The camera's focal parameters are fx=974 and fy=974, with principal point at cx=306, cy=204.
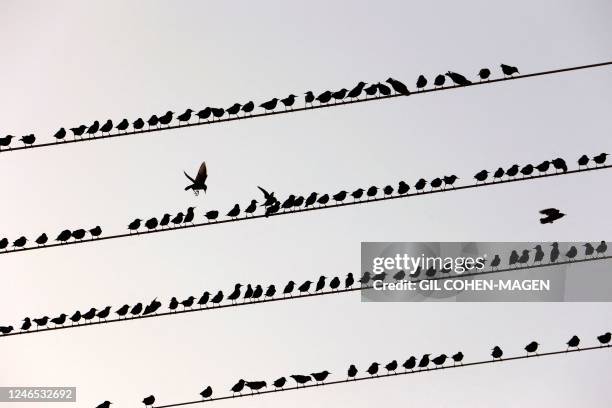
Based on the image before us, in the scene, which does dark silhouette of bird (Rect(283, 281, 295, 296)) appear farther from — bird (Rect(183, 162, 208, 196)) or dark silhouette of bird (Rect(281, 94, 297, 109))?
dark silhouette of bird (Rect(281, 94, 297, 109))

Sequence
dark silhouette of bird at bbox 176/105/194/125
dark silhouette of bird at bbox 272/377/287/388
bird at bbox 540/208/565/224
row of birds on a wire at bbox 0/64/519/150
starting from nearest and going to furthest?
row of birds on a wire at bbox 0/64/519/150 → dark silhouette of bird at bbox 176/105/194/125 → dark silhouette of bird at bbox 272/377/287/388 → bird at bbox 540/208/565/224

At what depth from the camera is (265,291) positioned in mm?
8133

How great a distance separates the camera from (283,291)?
8141 mm

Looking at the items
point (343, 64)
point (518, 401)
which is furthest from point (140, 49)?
point (518, 401)

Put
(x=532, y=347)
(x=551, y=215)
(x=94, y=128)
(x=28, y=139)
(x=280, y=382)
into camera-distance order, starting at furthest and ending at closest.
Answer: (x=551, y=215) < (x=532, y=347) < (x=280, y=382) < (x=28, y=139) < (x=94, y=128)

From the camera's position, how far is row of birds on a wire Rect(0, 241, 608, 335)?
782 centimetres

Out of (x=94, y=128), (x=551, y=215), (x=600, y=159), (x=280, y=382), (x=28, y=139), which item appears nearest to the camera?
(x=94, y=128)

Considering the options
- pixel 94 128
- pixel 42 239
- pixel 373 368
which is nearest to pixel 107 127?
pixel 94 128

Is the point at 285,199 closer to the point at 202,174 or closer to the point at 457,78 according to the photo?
A: the point at 202,174

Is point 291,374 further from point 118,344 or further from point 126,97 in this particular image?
point 126,97

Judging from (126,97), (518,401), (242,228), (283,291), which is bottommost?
(518,401)

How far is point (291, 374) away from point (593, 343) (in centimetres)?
259

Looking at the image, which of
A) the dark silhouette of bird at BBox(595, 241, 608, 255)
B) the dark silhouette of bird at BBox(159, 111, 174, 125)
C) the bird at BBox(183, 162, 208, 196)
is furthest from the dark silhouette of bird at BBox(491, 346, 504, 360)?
the dark silhouette of bird at BBox(159, 111, 174, 125)

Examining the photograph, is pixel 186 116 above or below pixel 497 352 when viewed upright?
above
